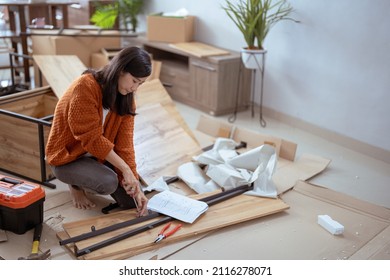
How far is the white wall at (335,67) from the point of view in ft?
11.3

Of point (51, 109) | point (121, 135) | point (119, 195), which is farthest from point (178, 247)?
point (51, 109)

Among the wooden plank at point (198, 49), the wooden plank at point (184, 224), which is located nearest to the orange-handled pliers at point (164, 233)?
the wooden plank at point (184, 224)

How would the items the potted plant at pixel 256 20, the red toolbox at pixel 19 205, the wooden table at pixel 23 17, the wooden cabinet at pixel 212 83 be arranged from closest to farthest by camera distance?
the red toolbox at pixel 19 205
the potted plant at pixel 256 20
the wooden cabinet at pixel 212 83
the wooden table at pixel 23 17

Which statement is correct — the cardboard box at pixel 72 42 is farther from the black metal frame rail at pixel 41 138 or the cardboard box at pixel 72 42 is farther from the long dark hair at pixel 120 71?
the long dark hair at pixel 120 71

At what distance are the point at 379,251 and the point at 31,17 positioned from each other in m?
3.99

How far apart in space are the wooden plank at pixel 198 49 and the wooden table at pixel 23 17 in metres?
1.09

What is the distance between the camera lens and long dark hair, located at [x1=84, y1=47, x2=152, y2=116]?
2312 mm

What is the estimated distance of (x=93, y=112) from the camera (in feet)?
7.92

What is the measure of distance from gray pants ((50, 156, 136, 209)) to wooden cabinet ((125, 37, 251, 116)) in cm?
162

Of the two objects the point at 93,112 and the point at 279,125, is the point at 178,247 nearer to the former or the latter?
the point at 93,112

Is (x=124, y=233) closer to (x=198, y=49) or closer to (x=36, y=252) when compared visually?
(x=36, y=252)

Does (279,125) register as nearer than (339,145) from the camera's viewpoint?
No
